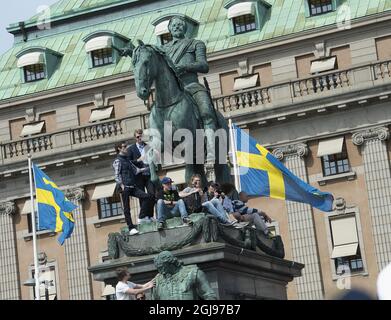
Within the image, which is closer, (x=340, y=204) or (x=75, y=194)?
(x=340, y=204)

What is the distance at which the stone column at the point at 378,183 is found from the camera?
216 ft

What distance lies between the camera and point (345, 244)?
66750 mm

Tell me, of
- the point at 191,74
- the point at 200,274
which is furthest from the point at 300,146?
the point at 200,274

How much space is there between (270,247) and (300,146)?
40388 mm

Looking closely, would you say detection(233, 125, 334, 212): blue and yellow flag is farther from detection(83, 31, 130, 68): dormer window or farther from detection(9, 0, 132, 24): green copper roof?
detection(9, 0, 132, 24): green copper roof

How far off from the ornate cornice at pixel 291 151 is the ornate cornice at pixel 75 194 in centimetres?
1050

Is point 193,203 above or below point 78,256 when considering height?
below

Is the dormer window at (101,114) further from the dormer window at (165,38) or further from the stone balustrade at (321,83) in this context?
the stone balustrade at (321,83)

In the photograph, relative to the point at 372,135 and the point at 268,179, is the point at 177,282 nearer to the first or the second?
the point at 268,179

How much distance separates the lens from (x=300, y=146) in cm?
6894

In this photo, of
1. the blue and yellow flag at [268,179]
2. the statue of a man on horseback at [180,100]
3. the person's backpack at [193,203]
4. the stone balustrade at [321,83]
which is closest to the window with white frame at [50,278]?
the stone balustrade at [321,83]

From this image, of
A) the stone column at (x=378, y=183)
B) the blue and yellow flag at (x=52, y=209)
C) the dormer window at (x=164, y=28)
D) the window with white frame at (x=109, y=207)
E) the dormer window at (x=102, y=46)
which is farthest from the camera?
the dormer window at (x=102, y=46)

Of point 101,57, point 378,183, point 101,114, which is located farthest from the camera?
point 101,57

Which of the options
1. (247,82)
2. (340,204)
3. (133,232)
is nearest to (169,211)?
(133,232)
